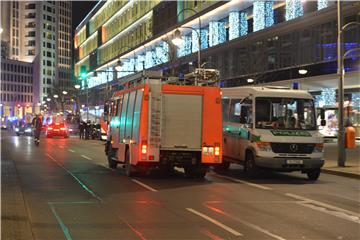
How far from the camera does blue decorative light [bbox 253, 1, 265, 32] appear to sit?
150 ft

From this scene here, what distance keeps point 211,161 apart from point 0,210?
7925 mm

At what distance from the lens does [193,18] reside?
181 feet

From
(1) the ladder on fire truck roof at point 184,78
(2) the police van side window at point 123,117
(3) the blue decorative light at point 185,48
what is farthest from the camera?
(3) the blue decorative light at point 185,48

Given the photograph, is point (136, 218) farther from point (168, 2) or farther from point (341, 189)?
point (168, 2)

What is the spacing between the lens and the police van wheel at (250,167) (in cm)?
1734

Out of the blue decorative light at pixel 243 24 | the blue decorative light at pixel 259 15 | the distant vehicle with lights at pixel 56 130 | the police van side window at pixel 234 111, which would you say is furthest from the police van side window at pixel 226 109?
the distant vehicle with lights at pixel 56 130

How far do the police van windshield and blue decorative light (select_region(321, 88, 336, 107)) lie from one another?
24.8 meters

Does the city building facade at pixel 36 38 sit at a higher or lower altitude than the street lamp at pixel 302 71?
higher

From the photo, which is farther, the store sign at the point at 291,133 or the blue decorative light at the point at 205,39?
the blue decorative light at the point at 205,39

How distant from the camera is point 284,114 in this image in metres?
17.6

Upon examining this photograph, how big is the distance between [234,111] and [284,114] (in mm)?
2079

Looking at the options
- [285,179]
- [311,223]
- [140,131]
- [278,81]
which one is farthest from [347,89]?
[311,223]

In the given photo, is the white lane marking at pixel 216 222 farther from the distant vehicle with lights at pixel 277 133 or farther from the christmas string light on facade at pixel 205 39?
the christmas string light on facade at pixel 205 39

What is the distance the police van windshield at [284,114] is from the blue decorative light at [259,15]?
2897 cm
